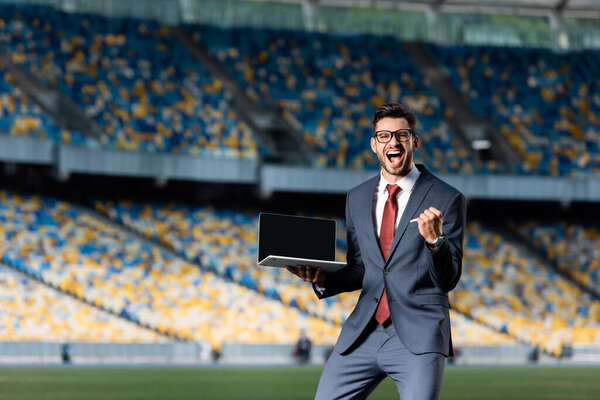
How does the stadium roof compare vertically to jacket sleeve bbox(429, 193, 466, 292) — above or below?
above

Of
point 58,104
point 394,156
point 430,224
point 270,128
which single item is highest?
point 58,104

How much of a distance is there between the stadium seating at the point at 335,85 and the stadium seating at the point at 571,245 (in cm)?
447

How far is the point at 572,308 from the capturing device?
1464 inches

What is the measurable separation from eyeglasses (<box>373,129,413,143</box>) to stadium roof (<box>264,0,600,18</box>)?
44136 millimetres

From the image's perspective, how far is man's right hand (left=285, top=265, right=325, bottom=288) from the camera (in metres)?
5.34

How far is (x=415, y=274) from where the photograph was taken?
5086 mm

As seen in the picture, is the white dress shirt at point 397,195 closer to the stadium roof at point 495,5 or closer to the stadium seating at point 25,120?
the stadium seating at point 25,120

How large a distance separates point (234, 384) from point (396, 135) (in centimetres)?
1578

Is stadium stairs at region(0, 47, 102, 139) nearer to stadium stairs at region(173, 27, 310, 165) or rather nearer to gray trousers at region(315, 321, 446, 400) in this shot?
stadium stairs at region(173, 27, 310, 165)

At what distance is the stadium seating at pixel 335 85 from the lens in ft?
134

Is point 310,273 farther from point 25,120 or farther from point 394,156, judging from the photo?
point 25,120

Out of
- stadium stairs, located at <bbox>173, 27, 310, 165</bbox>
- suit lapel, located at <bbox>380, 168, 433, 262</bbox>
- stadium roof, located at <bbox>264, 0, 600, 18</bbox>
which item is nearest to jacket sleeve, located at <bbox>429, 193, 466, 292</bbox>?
suit lapel, located at <bbox>380, 168, 433, 262</bbox>

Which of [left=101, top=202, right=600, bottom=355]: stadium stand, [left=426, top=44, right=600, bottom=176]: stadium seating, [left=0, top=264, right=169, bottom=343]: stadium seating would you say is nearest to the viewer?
[left=0, top=264, right=169, bottom=343]: stadium seating

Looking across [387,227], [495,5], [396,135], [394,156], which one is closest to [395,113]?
[396,135]
